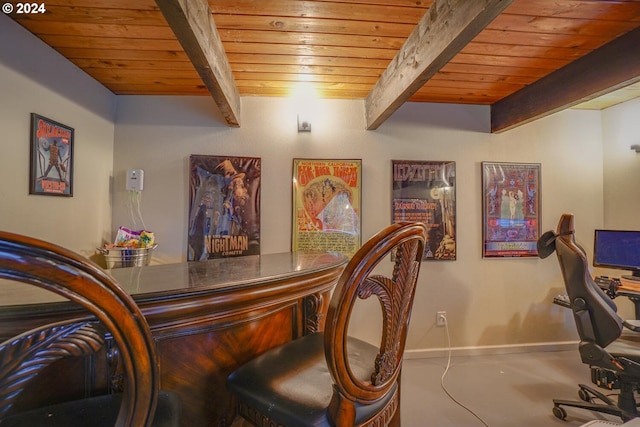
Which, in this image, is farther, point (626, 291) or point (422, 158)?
point (422, 158)

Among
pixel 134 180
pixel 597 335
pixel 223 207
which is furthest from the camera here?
pixel 223 207

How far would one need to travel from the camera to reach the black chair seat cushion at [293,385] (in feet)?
2.33

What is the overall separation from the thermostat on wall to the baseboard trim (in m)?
2.72

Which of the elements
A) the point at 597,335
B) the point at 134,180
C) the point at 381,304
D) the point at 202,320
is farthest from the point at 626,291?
the point at 134,180

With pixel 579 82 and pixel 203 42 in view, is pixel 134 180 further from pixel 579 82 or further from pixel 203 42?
pixel 579 82

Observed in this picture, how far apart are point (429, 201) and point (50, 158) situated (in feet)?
9.33

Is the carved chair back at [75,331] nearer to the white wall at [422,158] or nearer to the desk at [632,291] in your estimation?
the white wall at [422,158]

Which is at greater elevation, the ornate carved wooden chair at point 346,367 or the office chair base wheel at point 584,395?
the ornate carved wooden chair at point 346,367

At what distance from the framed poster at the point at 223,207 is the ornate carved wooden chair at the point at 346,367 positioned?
161cm

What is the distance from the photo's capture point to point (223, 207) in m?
2.42

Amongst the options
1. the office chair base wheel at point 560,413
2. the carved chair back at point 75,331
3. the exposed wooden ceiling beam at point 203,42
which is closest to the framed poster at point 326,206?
the exposed wooden ceiling beam at point 203,42

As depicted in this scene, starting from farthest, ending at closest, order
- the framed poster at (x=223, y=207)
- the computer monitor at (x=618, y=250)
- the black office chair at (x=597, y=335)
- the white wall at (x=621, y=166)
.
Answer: the white wall at (x=621, y=166), the framed poster at (x=223, y=207), the computer monitor at (x=618, y=250), the black office chair at (x=597, y=335)

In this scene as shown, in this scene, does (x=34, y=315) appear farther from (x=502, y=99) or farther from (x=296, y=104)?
(x=502, y=99)

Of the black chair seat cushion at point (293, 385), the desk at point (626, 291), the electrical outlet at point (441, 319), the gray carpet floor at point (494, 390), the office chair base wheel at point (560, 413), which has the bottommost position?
the gray carpet floor at point (494, 390)
